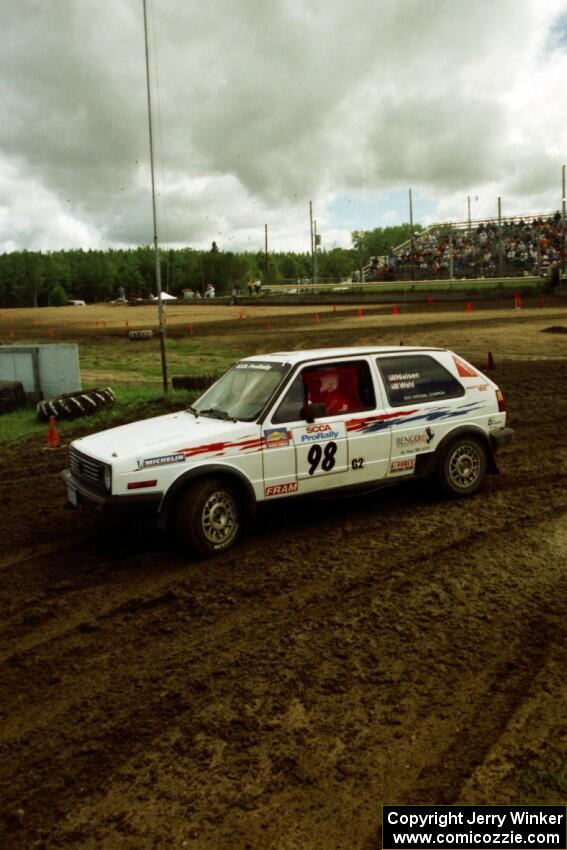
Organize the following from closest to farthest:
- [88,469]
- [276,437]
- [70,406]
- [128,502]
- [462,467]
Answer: [128,502] < [88,469] < [276,437] < [462,467] < [70,406]

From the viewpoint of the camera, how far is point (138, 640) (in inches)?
190

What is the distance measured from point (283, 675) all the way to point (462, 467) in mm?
3892

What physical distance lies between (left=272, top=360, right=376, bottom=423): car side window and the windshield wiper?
493mm

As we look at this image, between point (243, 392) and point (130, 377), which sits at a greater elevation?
point (243, 392)

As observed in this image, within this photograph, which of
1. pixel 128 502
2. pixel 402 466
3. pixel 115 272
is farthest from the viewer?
pixel 115 272

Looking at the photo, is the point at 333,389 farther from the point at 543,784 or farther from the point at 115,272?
the point at 115,272

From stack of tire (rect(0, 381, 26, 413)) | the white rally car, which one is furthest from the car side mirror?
stack of tire (rect(0, 381, 26, 413))

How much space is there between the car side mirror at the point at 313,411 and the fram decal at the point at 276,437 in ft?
0.79

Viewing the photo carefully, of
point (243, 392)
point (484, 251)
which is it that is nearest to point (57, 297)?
point (484, 251)

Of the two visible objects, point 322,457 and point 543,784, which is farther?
point 322,457

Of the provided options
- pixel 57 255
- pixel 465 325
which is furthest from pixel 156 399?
pixel 57 255

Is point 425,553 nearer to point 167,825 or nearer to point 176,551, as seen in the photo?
point 176,551

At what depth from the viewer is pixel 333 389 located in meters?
6.92

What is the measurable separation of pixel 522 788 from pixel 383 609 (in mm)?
1935
